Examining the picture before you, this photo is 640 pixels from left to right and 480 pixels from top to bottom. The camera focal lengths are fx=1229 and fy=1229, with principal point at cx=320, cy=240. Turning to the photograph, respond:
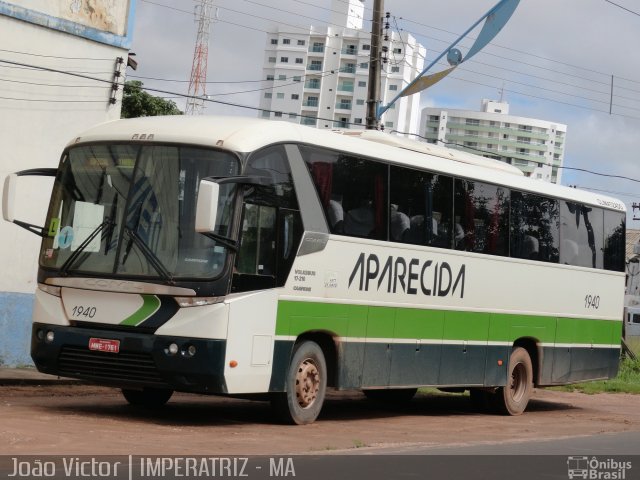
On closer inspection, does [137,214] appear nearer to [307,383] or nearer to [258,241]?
[258,241]

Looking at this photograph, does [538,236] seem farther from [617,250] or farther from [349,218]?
[349,218]

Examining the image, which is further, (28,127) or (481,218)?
(28,127)

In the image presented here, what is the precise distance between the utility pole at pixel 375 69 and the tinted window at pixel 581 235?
6.89 metres

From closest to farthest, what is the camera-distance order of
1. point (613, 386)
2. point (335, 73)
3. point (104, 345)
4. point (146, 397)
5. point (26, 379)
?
point (104, 345)
point (146, 397)
point (26, 379)
point (613, 386)
point (335, 73)

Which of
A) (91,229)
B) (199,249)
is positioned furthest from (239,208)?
(91,229)

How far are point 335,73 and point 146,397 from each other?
133 m

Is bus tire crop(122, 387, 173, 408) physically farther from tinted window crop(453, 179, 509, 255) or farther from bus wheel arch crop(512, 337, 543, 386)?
bus wheel arch crop(512, 337, 543, 386)

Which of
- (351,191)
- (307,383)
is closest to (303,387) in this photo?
(307,383)

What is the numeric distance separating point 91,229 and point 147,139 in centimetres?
119

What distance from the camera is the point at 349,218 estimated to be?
1507 centimetres

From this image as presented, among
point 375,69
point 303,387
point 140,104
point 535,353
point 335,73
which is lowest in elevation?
point 303,387

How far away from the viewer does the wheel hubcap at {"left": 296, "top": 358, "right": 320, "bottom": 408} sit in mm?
14438

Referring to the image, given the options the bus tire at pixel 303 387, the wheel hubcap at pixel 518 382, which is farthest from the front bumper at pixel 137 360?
the wheel hubcap at pixel 518 382

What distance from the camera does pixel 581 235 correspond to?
20344 millimetres
